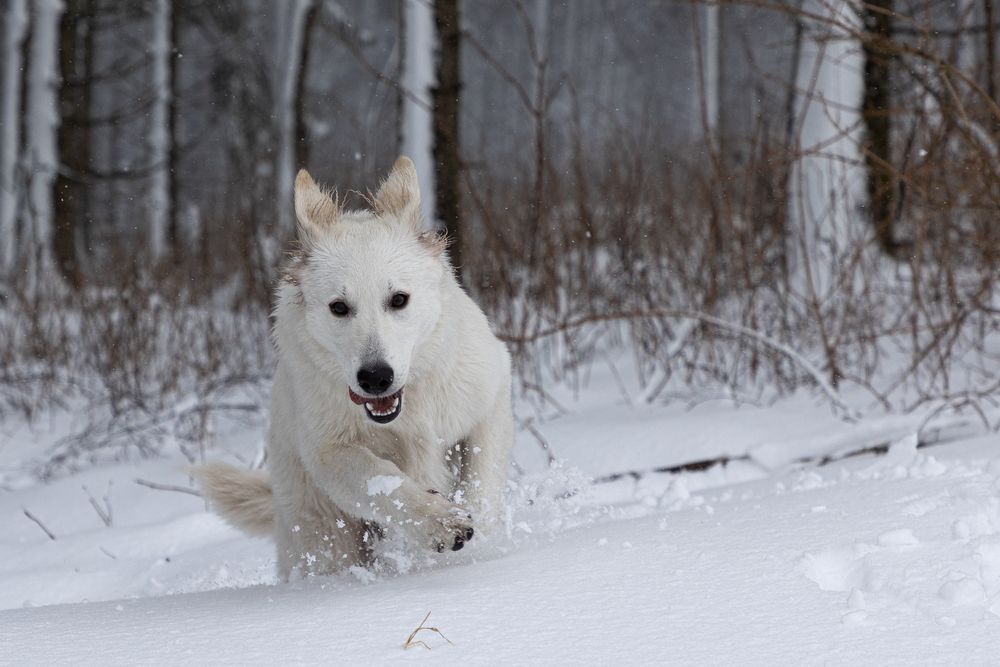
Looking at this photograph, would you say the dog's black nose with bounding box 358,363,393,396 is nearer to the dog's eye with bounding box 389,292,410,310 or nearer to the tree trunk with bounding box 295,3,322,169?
the dog's eye with bounding box 389,292,410,310

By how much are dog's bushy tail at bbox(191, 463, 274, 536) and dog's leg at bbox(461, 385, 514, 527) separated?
832mm

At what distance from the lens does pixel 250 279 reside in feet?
23.3

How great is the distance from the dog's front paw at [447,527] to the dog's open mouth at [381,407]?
1.00 ft

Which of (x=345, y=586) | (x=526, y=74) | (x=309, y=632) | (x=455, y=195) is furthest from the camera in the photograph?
(x=526, y=74)

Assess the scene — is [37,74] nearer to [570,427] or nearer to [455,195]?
[455,195]

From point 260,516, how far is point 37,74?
10786mm

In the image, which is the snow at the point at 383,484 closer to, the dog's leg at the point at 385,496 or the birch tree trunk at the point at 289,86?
the dog's leg at the point at 385,496

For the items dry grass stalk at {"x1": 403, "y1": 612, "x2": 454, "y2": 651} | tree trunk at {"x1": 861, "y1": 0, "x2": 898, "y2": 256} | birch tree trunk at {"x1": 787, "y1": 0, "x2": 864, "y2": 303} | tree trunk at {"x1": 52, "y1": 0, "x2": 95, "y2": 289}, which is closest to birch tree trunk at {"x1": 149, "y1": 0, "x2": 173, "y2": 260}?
tree trunk at {"x1": 52, "y1": 0, "x2": 95, "y2": 289}

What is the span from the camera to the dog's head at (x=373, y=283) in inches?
114

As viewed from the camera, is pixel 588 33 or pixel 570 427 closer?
pixel 570 427

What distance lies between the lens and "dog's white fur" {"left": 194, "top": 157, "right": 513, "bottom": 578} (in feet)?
9.76

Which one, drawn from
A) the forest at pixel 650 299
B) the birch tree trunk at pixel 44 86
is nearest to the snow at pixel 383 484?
the forest at pixel 650 299

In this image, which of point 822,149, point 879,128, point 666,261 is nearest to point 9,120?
point 666,261

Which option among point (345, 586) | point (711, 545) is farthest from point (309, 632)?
point (711, 545)
